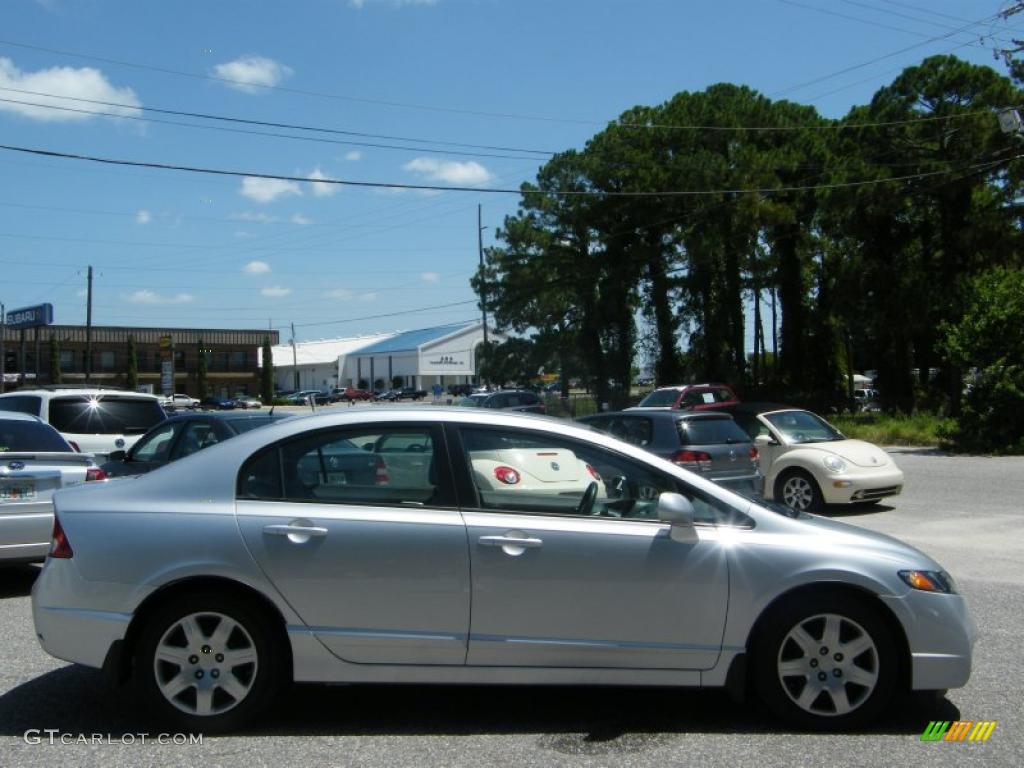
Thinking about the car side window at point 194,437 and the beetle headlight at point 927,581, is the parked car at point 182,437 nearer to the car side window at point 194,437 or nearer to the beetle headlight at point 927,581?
the car side window at point 194,437

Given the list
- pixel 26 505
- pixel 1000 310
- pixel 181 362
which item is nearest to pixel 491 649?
pixel 26 505

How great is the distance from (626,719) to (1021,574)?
5.46 m

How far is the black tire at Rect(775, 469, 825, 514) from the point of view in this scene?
526 inches

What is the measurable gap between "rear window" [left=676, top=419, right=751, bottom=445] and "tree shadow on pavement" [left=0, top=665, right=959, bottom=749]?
22.3ft

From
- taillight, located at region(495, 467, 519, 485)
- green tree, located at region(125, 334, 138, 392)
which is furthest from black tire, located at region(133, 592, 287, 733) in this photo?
green tree, located at region(125, 334, 138, 392)

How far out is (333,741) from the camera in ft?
15.4

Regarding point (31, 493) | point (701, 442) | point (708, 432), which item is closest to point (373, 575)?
point (31, 493)

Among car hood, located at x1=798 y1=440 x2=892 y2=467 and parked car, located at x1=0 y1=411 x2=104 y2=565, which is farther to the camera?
car hood, located at x1=798 y1=440 x2=892 y2=467

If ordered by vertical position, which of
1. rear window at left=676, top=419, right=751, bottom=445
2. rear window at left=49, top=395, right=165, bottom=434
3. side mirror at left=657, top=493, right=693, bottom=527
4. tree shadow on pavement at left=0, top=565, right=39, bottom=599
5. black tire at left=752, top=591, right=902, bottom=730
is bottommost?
tree shadow on pavement at left=0, top=565, right=39, bottom=599

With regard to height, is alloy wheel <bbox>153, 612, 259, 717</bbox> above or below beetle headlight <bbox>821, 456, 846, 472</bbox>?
below

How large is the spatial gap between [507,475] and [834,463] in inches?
358

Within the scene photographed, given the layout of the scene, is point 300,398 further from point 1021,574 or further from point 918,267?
point 1021,574

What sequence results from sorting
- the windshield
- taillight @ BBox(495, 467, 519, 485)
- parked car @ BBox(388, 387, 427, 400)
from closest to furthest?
taillight @ BBox(495, 467, 519, 485) < the windshield < parked car @ BBox(388, 387, 427, 400)

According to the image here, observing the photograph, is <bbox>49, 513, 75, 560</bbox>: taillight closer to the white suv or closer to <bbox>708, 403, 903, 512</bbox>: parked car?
the white suv
